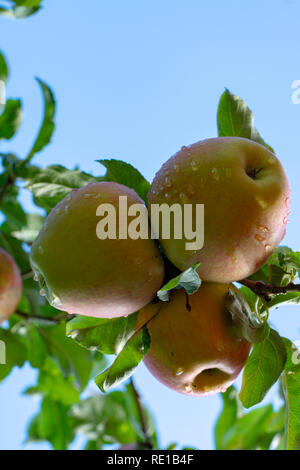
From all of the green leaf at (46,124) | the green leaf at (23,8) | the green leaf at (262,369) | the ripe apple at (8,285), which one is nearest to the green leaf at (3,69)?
the green leaf at (23,8)

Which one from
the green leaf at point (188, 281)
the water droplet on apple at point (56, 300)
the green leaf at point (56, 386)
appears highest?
the green leaf at point (188, 281)

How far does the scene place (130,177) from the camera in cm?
92

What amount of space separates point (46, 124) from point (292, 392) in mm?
1144

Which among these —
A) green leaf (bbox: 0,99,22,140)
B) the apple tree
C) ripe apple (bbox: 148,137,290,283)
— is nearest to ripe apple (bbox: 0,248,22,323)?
the apple tree

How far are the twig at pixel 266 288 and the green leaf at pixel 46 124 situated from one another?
0.99 m

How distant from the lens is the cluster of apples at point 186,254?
728 mm

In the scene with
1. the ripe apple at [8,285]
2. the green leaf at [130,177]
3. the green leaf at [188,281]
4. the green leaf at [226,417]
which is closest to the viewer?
the green leaf at [188,281]

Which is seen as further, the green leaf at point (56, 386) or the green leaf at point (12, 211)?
the green leaf at point (56, 386)

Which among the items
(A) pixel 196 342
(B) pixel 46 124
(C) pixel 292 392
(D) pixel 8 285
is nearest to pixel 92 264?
(A) pixel 196 342

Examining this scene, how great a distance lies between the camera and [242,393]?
0.85m

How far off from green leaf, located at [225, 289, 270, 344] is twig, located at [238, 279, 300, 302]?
0.05 m

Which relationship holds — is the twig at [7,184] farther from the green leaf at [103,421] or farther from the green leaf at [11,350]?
the green leaf at [103,421]
